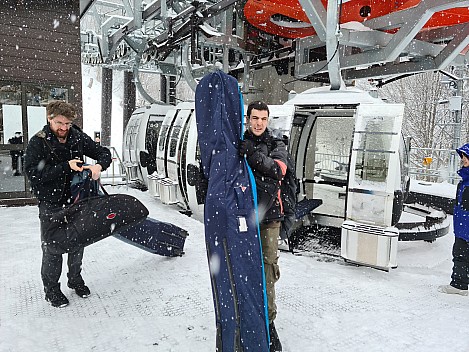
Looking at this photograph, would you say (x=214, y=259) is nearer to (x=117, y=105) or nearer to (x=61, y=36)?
(x=61, y=36)

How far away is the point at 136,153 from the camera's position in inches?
432

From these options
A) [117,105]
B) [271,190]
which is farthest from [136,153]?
[117,105]

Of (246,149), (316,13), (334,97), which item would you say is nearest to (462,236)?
(334,97)

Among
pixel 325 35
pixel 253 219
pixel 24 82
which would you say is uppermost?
pixel 325 35

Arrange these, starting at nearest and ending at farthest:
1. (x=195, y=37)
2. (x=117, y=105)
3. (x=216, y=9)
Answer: (x=216, y=9) < (x=195, y=37) < (x=117, y=105)

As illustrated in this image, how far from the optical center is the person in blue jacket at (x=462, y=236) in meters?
A: 3.98

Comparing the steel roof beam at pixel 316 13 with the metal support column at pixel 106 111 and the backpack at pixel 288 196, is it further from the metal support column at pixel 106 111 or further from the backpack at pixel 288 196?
the metal support column at pixel 106 111

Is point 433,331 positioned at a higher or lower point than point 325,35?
lower

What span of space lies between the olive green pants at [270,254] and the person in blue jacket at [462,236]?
8.09 ft

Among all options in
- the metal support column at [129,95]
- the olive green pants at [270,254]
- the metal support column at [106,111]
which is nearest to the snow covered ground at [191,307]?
the olive green pants at [270,254]

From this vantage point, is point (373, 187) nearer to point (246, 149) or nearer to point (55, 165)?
point (246, 149)

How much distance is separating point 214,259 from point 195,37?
566cm

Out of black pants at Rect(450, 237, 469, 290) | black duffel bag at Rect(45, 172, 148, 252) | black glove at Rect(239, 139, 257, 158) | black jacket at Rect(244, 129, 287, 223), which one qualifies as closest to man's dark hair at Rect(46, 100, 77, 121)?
black duffel bag at Rect(45, 172, 148, 252)

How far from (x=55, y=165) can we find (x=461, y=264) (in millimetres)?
4136
